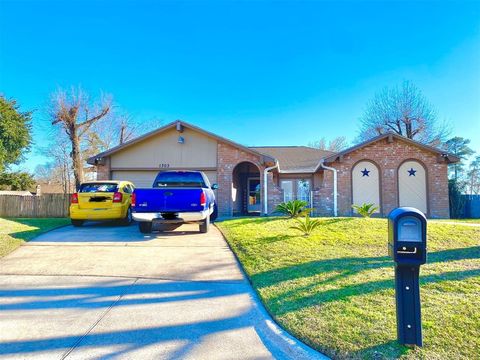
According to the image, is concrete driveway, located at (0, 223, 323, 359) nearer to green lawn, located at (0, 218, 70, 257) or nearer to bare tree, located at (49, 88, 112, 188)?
green lawn, located at (0, 218, 70, 257)

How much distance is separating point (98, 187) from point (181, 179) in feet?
9.75

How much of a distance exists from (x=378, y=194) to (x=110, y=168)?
13609 mm

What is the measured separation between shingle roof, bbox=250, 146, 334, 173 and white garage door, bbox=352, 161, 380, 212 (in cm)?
247

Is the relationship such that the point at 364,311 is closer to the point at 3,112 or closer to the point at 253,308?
the point at 253,308

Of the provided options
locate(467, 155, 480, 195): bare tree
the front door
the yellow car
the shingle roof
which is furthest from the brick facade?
locate(467, 155, 480, 195): bare tree

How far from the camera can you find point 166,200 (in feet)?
26.9

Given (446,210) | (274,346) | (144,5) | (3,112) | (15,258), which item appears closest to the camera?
(274,346)

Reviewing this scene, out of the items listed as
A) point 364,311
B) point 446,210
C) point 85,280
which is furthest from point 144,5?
point 446,210

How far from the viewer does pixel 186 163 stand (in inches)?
593

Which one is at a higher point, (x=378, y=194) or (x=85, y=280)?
(x=378, y=194)

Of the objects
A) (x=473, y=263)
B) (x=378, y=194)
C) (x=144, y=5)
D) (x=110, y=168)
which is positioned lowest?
(x=473, y=263)

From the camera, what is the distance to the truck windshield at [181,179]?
35.8 feet

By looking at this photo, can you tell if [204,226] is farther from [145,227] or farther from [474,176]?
[474,176]

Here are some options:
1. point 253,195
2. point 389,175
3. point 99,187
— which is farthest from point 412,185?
point 99,187
